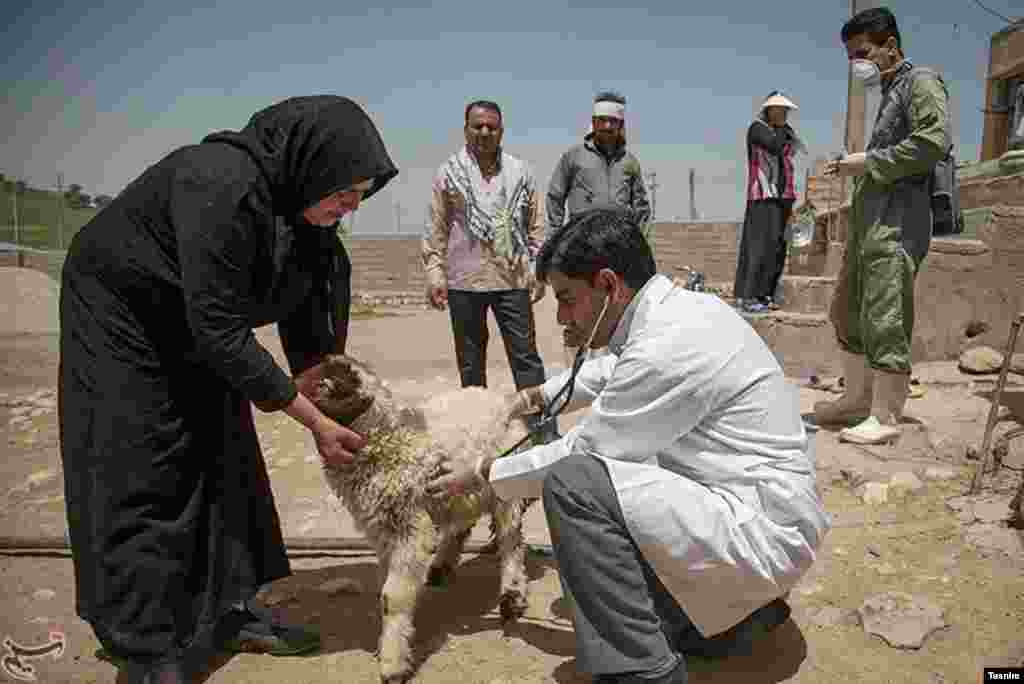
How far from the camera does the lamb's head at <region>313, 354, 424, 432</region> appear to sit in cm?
270

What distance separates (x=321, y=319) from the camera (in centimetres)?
301

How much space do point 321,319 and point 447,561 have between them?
1380 mm

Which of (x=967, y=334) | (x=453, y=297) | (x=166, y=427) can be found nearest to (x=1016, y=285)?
(x=967, y=334)

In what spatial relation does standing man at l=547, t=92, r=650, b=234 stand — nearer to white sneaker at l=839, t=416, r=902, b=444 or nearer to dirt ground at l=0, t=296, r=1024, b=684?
white sneaker at l=839, t=416, r=902, b=444

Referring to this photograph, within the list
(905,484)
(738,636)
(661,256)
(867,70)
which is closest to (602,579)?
(738,636)

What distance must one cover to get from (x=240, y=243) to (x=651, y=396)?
1.41 m

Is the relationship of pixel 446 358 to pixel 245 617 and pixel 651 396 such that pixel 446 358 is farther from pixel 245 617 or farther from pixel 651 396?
pixel 651 396

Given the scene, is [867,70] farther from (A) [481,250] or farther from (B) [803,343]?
(B) [803,343]

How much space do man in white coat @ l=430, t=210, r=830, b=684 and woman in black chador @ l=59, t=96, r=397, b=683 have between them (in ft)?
2.73

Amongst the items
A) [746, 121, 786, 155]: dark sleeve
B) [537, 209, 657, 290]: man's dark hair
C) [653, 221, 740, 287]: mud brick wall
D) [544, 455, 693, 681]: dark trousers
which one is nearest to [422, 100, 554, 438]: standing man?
[537, 209, 657, 290]: man's dark hair

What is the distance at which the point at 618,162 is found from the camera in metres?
5.94

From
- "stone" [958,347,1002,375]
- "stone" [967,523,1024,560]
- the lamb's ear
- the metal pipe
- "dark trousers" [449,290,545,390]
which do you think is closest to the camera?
the lamb's ear

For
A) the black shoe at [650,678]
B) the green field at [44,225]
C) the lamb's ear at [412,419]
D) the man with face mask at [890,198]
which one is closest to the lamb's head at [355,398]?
the lamb's ear at [412,419]

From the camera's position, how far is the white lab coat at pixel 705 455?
226 centimetres
